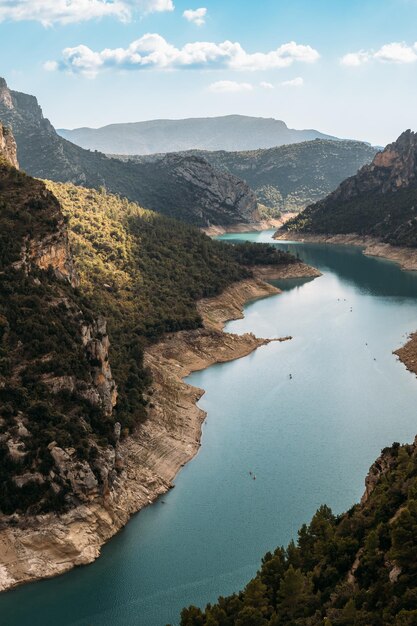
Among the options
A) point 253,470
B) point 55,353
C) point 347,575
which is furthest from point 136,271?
point 347,575

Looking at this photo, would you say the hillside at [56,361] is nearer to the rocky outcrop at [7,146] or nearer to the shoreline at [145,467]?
the rocky outcrop at [7,146]

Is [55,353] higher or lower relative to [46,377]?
higher

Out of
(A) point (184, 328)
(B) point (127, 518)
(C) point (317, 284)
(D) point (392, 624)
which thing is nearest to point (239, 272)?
(C) point (317, 284)

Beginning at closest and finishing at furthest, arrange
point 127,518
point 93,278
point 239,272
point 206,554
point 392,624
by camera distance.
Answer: point 392,624, point 206,554, point 127,518, point 93,278, point 239,272

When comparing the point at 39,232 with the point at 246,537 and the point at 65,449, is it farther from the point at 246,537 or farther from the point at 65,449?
the point at 246,537

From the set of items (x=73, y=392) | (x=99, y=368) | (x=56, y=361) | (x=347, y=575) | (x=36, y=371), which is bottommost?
(x=347, y=575)

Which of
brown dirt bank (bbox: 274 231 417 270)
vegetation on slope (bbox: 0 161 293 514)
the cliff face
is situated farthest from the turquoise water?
brown dirt bank (bbox: 274 231 417 270)

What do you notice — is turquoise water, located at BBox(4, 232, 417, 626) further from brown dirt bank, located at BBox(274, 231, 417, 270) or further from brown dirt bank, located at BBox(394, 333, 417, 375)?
brown dirt bank, located at BBox(274, 231, 417, 270)

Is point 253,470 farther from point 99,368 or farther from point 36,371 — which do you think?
point 36,371
